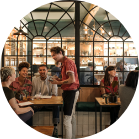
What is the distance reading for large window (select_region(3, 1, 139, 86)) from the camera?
348 cm

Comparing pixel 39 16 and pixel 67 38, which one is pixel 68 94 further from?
pixel 39 16

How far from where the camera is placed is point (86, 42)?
3.56 m

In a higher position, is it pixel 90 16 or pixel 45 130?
pixel 90 16

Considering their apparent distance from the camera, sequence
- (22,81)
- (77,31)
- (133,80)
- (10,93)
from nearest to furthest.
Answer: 1. (10,93)
2. (133,80)
3. (22,81)
4. (77,31)

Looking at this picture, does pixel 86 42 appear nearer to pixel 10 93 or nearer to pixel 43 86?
pixel 43 86

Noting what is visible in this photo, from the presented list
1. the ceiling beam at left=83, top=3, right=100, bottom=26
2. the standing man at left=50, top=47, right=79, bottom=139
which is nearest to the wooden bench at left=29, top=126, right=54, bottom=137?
Result: the standing man at left=50, top=47, right=79, bottom=139

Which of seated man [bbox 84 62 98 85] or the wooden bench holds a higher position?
seated man [bbox 84 62 98 85]

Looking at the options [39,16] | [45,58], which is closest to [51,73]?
[45,58]

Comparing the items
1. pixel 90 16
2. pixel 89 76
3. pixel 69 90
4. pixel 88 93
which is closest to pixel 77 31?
pixel 90 16

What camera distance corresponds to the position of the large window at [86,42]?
11.4 ft

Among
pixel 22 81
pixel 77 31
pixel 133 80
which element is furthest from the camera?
pixel 77 31

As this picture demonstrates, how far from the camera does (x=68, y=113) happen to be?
2.09m

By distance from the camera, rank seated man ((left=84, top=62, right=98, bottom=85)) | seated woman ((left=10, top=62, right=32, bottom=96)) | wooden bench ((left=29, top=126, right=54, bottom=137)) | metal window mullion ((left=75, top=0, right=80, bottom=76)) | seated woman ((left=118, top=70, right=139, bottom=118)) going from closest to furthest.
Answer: seated woman ((left=118, top=70, right=139, bottom=118))
wooden bench ((left=29, top=126, right=54, bottom=137))
seated woman ((left=10, top=62, right=32, bottom=96))
metal window mullion ((left=75, top=0, right=80, bottom=76))
seated man ((left=84, top=62, right=98, bottom=85))

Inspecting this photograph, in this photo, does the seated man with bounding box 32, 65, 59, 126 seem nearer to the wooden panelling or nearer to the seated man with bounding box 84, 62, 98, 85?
the wooden panelling
